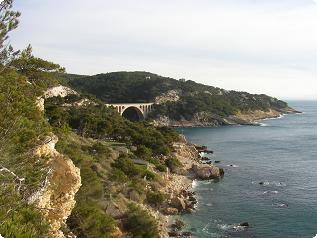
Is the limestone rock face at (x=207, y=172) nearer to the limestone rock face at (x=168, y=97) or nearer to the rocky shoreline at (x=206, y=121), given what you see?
the rocky shoreline at (x=206, y=121)

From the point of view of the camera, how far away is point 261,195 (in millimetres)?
42250

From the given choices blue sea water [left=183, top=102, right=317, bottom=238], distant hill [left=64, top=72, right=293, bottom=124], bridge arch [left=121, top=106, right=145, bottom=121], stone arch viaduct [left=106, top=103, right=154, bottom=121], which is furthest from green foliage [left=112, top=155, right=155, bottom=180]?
distant hill [left=64, top=72, right=293, bottom=124]

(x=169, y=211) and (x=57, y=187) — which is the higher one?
(x=57, y=187)

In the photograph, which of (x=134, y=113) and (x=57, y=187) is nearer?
(x=57, y=187)

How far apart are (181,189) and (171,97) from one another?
9994 centimetres

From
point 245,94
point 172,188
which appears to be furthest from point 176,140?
point 245,94

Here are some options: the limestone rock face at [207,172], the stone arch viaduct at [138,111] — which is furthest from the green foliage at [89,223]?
the stone arch viaduct at [138,111]

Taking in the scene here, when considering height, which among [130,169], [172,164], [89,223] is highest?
[130,169]

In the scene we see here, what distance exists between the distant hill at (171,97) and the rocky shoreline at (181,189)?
6373 cm

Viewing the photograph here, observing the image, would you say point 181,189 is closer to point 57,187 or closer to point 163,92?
point 57,187

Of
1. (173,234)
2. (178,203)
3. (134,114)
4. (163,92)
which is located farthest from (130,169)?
(163,92)

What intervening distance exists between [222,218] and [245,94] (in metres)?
147

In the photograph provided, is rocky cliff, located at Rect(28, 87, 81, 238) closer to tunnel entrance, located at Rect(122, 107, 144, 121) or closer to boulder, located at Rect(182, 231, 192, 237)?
boulder, located at Rect(182, 231, 192, 237)

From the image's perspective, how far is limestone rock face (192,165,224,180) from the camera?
50969 millimetres
